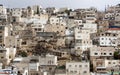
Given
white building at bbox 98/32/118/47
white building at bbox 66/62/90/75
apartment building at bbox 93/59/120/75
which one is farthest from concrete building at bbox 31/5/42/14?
white building at bbox 66/62/90/75

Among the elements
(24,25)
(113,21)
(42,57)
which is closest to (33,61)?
(42,57)

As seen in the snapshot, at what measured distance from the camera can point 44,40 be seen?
164ft

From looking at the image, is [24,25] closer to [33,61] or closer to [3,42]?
[3,42]

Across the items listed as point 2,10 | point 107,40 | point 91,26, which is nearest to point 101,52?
point 107,40

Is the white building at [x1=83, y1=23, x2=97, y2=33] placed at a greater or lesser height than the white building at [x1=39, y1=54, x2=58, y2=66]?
greater

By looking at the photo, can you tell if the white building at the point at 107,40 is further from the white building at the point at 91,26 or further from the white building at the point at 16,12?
the white building at the point at 16,12

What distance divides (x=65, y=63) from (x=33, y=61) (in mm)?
2806

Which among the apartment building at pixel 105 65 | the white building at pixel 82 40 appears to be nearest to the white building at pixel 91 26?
the white building at pixel 82 40

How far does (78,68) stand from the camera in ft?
133

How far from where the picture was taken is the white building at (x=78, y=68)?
132 feet

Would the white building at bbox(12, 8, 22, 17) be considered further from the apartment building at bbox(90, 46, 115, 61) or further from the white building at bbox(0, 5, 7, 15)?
the apartment building at bbox(90, 46, 115, 61)

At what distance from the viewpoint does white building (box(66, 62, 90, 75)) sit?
40.2m

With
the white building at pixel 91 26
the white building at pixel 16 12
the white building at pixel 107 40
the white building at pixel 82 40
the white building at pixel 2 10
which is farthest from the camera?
the white building at pixel 2 10

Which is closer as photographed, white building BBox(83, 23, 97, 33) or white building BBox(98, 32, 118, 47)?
white building BBox(98, 32, 118, 47)
